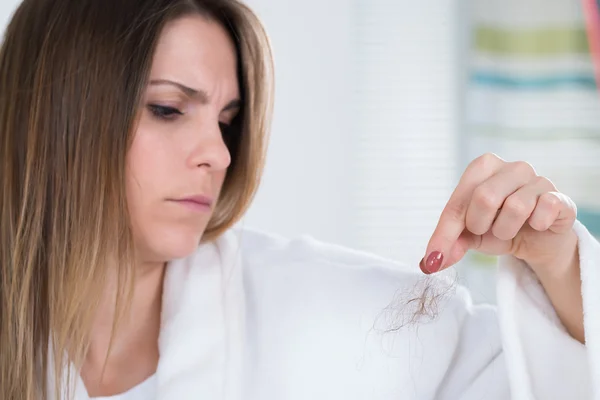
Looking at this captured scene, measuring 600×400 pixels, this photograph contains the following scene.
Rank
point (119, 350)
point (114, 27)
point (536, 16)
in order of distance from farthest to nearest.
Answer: point (536, 16)
point (119, 350)
point (114, 27)

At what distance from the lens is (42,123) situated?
113 centimetres

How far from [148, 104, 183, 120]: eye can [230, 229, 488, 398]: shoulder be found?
0.98ft

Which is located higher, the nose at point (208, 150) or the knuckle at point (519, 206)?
the nose at point (208, 150)

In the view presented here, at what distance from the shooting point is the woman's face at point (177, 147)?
1.14m

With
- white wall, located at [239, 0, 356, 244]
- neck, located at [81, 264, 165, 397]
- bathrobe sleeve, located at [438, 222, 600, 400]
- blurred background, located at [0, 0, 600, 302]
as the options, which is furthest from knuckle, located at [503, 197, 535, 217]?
white wall, located at [239, 0, 356, 244]

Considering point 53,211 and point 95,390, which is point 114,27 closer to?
point 53,211

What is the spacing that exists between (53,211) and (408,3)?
180 cm

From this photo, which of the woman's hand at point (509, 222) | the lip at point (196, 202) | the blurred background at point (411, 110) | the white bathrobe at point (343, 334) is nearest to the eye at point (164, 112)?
the lip at point (196, 202)

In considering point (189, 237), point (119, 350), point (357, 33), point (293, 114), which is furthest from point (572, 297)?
point (357, 33)

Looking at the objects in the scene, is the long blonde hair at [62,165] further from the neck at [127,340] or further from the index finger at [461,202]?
the index finger at [461,202]

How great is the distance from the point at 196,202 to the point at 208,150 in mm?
86

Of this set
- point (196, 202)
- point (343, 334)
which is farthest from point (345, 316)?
point (196, 202)

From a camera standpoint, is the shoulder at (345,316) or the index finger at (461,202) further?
the shoulder at (345,316)

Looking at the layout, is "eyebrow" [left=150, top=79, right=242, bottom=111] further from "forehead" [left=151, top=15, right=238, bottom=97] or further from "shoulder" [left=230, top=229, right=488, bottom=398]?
"shoulder" [left=230, top=229, right=488, bottom=398]
